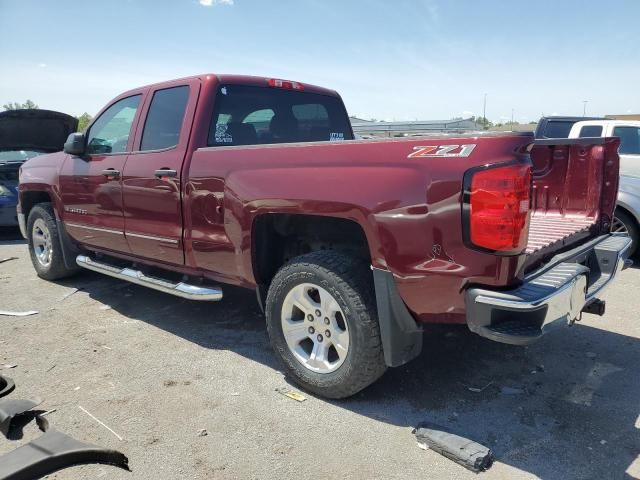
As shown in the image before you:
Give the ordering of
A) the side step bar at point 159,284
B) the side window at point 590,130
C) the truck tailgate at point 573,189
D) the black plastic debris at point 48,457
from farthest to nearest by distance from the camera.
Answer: the side window at point 590,130
the side step bar at point 159,284
the truck tailgate at point 573,189
the black plastic debris at point 48,457

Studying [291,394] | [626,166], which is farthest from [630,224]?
[291,394]

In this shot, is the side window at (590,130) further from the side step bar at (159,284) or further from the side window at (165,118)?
the side step bar at (159,284)

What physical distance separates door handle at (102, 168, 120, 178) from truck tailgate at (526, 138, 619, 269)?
3.33 meters

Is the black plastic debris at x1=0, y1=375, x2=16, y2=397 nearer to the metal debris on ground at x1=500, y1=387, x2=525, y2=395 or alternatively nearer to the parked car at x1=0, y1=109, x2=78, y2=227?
the metal debris on ground at x1=500, y1=387, x2=525, y2=395

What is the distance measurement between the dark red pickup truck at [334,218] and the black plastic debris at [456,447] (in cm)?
41

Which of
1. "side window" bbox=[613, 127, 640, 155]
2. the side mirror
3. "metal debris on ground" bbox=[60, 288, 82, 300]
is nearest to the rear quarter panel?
the side mirror

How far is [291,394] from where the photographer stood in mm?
3217

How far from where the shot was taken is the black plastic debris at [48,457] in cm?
130

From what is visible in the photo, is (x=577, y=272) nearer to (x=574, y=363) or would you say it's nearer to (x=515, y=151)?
(x=515, y=151)

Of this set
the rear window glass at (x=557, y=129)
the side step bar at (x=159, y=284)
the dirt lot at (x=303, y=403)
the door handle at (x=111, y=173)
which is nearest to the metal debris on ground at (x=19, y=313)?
the dirt lot at (x=303, y=403)

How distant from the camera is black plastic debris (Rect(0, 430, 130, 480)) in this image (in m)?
1.30

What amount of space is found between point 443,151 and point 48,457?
6.48ft

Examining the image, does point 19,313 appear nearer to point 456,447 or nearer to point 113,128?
point 113,128

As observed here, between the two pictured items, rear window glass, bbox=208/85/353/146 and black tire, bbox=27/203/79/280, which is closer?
rear window glass, bbox=208/85/353/146
